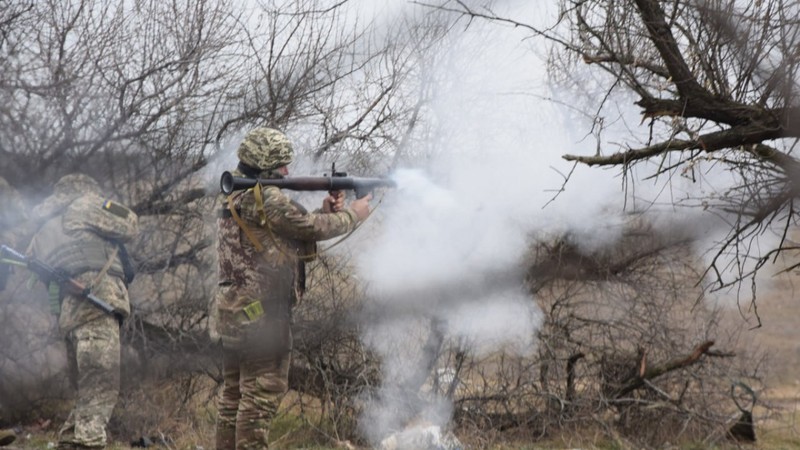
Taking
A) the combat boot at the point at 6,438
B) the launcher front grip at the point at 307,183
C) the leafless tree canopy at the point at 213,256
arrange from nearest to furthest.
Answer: the launcher front grip at the point at 307,183
the combat boot at the point at 6,438
the leafless tree canopy at the point at 213,256

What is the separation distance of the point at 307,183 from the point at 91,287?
7.56 ft

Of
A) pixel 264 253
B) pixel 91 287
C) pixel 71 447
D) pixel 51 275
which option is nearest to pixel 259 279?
pixel 264 253

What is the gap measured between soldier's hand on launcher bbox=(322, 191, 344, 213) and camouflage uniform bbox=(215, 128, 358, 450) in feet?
0.53

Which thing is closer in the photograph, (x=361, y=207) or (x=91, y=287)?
(x=361, y=207)

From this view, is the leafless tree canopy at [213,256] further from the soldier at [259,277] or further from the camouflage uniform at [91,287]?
the soldier at [259,277]

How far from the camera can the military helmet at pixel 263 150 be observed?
5152 mm

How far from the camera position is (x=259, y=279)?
5215 millimetres

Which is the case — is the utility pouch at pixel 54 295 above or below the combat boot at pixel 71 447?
above

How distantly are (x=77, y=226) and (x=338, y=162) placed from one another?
2617 mm

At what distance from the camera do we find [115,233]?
6785mm

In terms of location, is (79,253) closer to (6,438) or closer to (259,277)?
(6,438)

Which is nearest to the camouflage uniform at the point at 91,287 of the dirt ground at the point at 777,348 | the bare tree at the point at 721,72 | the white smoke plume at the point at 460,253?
the white smoke plume at the point at 460,253

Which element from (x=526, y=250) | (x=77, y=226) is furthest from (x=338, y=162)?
(x=77, y=226)

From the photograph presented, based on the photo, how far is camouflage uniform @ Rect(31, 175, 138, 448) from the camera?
6574 millimetres
